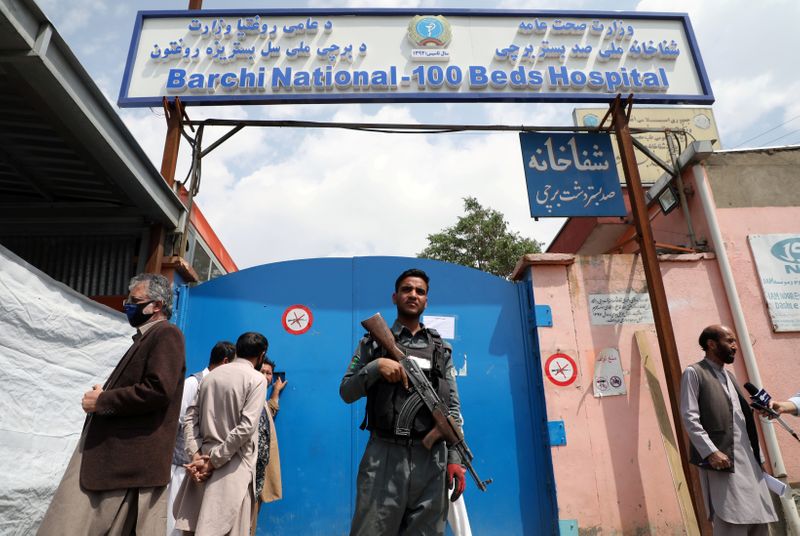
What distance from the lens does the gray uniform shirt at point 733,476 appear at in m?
3.05

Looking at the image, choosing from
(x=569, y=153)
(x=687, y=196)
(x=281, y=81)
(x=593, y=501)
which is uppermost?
(x=281, y=81)

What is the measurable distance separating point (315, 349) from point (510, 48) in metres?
4.30

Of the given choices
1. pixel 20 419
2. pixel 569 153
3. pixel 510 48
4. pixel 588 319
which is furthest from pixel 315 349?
pixel 510 48

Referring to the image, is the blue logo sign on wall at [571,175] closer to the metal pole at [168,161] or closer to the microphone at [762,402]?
the microphone at [762,402]

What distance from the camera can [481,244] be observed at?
18.6 metres

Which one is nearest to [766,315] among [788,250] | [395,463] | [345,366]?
[788,250]

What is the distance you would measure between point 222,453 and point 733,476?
3.08 m

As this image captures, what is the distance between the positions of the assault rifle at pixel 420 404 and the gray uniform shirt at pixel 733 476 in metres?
1.72

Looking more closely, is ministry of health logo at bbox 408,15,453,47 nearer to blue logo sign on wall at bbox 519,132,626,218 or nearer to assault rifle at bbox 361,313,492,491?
blue logo sign on wall at bbox 519,132,626,218

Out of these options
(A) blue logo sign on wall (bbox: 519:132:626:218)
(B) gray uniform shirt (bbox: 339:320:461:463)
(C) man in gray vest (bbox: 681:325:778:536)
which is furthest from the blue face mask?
(A) blue logo sign on wall (bbox: 519:132:626:218)

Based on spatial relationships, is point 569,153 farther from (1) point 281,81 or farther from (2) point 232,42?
(2) point 232,42

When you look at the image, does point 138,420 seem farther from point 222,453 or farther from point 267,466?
point 267,466

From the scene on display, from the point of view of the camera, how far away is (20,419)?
3225 mm

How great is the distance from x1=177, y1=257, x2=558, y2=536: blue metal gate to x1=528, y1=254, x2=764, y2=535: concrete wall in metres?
0.23
